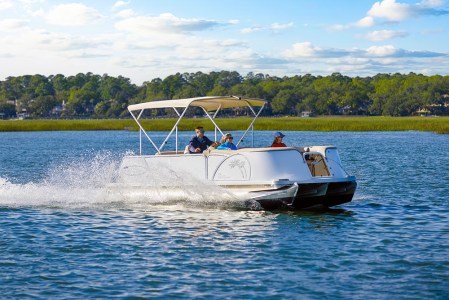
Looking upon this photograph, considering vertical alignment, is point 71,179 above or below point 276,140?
below

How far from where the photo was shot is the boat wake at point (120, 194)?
18750 millimetres

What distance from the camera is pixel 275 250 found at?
14.2m

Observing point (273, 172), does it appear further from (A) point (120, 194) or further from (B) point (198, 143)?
(A) point (120, 194)

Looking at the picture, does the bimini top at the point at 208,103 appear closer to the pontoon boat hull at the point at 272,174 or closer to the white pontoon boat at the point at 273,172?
the white pontoon boat at the point at 273,172

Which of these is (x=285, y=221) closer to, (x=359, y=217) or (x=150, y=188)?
(x=359, y=217)

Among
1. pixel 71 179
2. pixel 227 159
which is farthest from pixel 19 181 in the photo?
pixel 227 159

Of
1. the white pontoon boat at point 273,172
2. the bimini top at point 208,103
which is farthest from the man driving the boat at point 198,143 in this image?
the bimini top at point 208,103

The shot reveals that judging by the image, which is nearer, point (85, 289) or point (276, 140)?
point (85, 289)

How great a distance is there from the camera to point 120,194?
2041 cm

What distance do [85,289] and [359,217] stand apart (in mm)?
8864

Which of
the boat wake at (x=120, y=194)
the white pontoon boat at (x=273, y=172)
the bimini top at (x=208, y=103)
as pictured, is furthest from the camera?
the bimini top at (x=208, y=103)

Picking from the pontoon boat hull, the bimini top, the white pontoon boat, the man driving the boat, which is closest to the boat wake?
the pontoon boat hull

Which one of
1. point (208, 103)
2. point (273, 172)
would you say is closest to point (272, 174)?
point (273, 172)

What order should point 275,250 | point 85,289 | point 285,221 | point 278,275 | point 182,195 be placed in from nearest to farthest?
point 85,289 → point 278,275 → point 275,250 → point 285,221 → point 182,195
